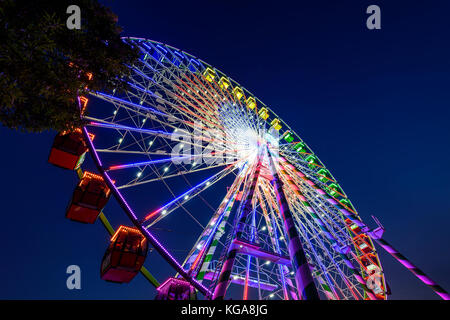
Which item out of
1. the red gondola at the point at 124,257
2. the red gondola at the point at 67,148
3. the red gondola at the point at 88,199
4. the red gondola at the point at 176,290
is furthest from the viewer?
the red gondola at the point at 67,148

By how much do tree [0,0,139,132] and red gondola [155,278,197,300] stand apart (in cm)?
594

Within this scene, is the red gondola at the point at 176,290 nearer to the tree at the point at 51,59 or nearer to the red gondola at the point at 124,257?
the red gondola at the point at 124,257

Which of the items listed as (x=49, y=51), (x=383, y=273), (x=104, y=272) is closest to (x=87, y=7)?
(x=49, y=51)

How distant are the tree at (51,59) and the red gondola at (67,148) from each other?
3773mm

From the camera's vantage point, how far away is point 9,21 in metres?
4.68

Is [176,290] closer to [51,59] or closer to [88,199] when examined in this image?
[88,199]

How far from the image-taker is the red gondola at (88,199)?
9094 millimetres

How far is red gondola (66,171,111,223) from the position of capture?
9094 mm

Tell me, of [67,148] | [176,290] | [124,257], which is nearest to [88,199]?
[67,148]

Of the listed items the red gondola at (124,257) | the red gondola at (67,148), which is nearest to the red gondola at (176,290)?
the red gondola at (124,257)

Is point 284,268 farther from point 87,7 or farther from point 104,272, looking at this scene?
point 87,7

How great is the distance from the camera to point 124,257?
26.9 feet

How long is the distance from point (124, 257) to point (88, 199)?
260 cm
